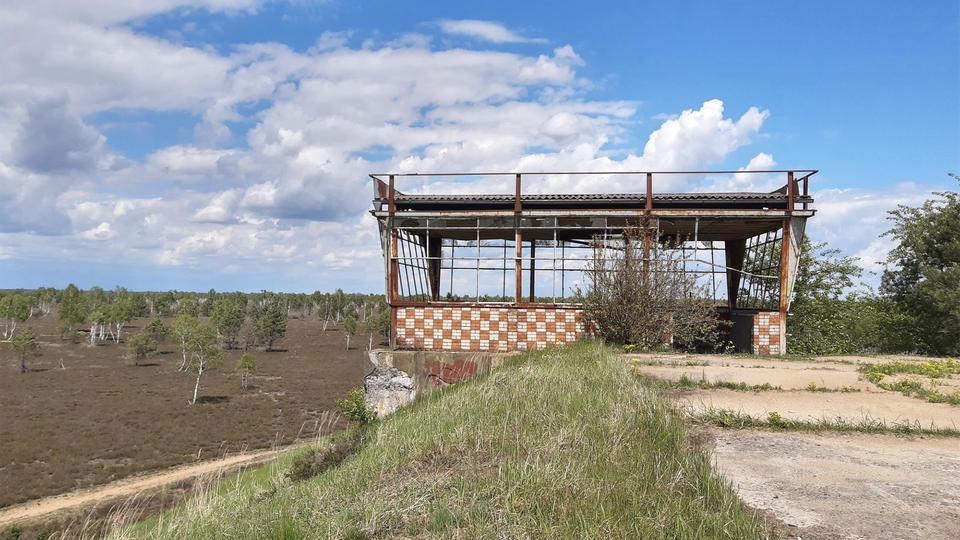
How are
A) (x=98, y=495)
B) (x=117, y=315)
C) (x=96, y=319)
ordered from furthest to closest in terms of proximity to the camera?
(x=117, y=315) < (x=96, y=319) < (x=98, y=495)

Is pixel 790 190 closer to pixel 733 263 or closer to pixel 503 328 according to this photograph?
pixel 733 263

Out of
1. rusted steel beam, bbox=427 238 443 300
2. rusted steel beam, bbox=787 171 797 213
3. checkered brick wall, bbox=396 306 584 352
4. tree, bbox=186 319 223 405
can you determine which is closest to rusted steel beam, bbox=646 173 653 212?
checkered brick wall, bbox=396 306 584 352

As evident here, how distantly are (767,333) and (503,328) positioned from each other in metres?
6.25

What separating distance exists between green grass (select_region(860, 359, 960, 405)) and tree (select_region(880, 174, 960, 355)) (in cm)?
799

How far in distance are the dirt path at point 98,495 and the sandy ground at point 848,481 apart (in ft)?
59.0

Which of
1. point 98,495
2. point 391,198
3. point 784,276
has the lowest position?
point 98,495

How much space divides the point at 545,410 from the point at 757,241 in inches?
559

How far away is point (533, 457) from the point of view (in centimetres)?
471

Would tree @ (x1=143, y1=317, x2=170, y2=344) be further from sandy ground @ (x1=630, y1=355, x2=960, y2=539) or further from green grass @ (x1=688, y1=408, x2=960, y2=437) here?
green grass @ (x1=688, y1=408, x2=960, y2=437)

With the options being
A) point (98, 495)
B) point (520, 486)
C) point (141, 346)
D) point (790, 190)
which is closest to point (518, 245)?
point (790, 190)

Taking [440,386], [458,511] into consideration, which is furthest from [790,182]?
[458,511]

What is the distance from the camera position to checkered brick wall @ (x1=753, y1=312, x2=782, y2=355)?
49.6 feet

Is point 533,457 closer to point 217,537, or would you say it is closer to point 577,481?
point 577,481

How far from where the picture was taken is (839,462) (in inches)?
226
